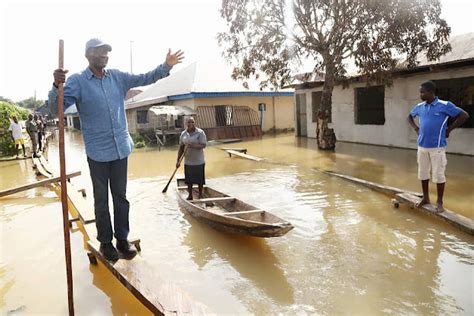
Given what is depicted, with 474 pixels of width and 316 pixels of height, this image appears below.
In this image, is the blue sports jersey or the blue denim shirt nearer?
the blue denim shirt

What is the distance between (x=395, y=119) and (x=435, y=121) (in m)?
9.48

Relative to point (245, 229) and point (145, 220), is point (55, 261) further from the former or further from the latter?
point (245, 229)

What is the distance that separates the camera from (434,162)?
5.72m

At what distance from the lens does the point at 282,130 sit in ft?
83.3

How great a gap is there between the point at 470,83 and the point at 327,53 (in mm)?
4716

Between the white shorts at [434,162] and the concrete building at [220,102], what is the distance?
1590 centimetres

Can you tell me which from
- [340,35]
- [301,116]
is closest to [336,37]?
[340,35]

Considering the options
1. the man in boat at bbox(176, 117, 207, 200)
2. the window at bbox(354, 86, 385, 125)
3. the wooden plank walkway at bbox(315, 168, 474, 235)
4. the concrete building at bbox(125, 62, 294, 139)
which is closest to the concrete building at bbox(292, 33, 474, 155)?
the window at bbox(354, 86, 385, 125)

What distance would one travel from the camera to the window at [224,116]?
22859mm

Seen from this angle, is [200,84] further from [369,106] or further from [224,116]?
[369,106]

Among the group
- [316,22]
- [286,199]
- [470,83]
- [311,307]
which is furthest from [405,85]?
[311,307]

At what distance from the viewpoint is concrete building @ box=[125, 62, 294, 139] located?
21703 mm

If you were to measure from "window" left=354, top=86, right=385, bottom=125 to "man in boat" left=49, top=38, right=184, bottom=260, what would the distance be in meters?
14.0

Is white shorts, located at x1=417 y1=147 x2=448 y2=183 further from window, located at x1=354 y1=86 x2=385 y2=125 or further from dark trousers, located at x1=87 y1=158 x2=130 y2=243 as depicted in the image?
window, located at x1=354 y1=86 x2=385 y2=125
